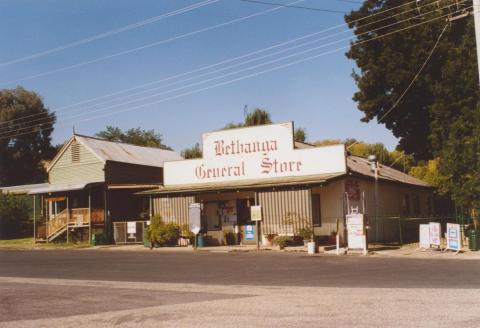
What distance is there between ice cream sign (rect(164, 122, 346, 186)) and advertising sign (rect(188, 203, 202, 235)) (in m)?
2.86

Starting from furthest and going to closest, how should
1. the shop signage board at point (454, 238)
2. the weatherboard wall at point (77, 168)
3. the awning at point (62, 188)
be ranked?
1. the weatherboard wall at point (77, 168)
2. the awning at point (62, 188)
3. the shop signage board at point (454, 238)

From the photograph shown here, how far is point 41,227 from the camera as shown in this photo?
38.8 meters

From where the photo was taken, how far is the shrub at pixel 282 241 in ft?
89.3

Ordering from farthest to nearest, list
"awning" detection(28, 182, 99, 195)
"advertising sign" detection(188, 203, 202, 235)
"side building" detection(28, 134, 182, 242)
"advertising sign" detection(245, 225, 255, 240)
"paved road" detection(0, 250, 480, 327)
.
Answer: "side building" detection(28, 134, 182, 242), "awning" detection(28, 182, 99, 195), "advertising sign" detection(245, 225, 255, 240), "advertising sign" detection(188, 203, 202, 235), "paved road" detection(0, 250, 480, 327)

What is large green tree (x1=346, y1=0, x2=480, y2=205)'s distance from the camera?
27.0 m

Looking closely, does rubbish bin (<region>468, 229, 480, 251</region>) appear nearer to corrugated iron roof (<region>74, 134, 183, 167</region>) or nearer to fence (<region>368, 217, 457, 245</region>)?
fence (<region>368, 217, 457, 245</region>)

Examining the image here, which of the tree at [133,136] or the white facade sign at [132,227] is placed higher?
the tree at [133,136]

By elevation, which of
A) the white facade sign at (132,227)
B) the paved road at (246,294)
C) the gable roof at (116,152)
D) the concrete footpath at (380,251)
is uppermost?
the gable roof at (116,152)

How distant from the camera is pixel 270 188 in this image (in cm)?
2900

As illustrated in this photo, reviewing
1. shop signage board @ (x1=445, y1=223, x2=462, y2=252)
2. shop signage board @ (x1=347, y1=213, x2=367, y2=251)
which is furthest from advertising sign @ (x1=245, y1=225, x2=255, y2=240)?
shop signage board @ (x1=445, y1=223, x2=462, y2=252)

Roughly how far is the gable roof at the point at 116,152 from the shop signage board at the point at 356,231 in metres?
20.0

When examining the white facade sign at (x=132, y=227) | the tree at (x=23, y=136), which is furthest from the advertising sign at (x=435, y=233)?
the tree at (x=23, y=136)

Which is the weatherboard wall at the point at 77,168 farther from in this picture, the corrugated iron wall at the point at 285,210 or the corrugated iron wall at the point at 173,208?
the corrugated iron wall at the point at 285,210

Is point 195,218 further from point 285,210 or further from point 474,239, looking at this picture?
point 474,239
